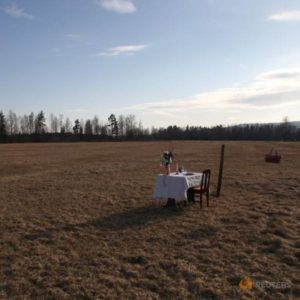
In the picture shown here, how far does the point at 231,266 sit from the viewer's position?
6820 millimetres

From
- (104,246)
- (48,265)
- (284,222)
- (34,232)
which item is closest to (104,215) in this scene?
(34,232)

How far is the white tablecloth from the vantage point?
1152cm

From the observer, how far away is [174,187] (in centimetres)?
1163

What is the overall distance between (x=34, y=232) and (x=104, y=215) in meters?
2.24

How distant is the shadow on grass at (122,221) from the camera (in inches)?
361

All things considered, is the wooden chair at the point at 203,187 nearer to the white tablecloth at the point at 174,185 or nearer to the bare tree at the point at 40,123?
the white tablecloth at the point at 174,185

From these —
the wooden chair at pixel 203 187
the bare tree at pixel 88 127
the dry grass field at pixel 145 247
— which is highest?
the bare tree at pixel 88 127

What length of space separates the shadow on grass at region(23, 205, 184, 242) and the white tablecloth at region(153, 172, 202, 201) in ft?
1.29

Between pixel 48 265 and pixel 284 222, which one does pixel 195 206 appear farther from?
pixel 48 265

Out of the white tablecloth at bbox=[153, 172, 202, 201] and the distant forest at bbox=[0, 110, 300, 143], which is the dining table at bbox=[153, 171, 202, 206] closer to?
the white tablecloth at bbox=[153, 172, 202, 201]

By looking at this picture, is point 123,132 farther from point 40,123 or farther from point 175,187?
point 175,187

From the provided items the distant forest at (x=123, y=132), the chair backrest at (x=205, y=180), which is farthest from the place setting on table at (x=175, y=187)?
the distant forest at (x=123, y=132)

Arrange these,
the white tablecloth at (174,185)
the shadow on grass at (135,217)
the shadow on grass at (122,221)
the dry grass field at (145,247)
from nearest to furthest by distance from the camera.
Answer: the dry grass field at (145,247) → the shadow on grass at (122,221) → the shadow on grass at (135,217) → the white tablecloth at (174,185)

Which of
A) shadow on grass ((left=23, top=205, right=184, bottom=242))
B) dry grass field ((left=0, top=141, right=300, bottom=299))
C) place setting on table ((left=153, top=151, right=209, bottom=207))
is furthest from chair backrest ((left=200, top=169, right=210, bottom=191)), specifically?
shadow on grass ((left=23, top=205, right=184, bottom=242))
